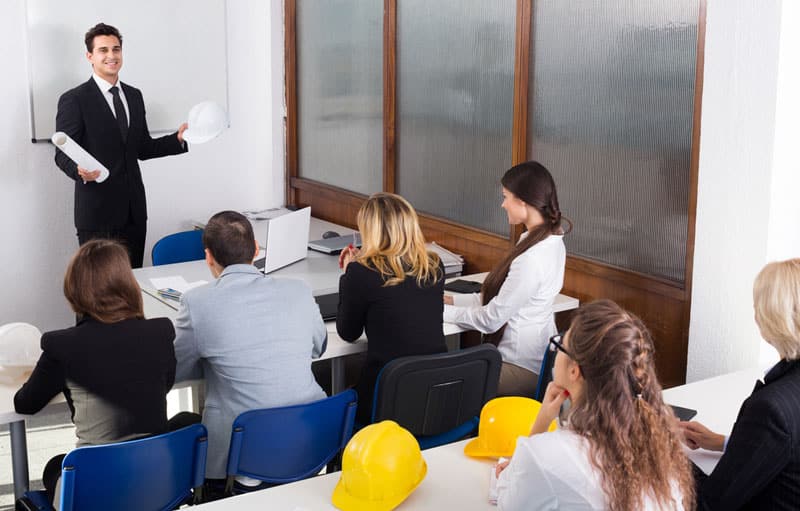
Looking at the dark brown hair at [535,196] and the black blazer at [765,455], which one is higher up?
the dark brown hair at [535,196]

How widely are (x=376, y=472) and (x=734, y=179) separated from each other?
175 cm

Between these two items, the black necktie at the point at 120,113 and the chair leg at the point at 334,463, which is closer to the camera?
the chair leg at the point at 334,463

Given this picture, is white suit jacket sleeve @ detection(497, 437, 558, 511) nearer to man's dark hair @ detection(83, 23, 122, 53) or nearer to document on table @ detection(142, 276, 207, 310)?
document on table @ detection(142, 276, 207, 310)

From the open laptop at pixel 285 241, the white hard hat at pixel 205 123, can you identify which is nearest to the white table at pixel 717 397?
the open laptop at pixel 285 241

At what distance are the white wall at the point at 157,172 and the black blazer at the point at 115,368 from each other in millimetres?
2783

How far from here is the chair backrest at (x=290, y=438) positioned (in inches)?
106

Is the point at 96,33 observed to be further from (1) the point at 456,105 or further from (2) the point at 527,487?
(2) the point at 527,487

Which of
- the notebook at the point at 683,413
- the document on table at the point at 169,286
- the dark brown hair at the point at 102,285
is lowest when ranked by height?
the notebook at the point at 683,413

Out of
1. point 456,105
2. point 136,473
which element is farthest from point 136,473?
point 456,105

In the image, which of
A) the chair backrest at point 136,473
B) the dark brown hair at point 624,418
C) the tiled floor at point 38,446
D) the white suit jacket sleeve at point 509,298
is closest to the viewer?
the dark brown hair at point 624,418

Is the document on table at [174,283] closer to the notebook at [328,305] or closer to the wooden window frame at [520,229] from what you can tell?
the notebook at [328,305]

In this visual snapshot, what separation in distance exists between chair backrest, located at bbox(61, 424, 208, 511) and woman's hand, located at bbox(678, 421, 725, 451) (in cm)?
127

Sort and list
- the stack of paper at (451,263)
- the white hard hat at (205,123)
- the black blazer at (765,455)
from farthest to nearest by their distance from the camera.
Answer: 1. the white hard hat at (205,123)
2. the stack of paper at (451,263)
3. the black blazer at (765,455)

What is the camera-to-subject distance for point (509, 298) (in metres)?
3.54
